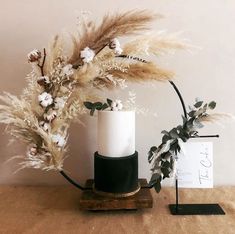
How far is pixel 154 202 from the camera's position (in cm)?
92

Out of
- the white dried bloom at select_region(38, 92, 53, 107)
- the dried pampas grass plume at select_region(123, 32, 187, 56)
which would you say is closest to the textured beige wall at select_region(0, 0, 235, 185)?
the dried pampas grass plume at select_region(123, 32, 187, 56)

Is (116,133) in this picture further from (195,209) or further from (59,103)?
(195,209)

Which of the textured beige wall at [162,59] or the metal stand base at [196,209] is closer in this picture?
the metal stand base at [196,209]

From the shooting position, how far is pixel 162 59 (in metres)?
1.02

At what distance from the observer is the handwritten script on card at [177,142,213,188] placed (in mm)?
880

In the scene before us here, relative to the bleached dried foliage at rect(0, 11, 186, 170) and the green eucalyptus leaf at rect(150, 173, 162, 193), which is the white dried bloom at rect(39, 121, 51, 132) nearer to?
the bleached dried foliage at rect(0, 11, 186, 170)

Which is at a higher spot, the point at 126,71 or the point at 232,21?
the point at 232,21

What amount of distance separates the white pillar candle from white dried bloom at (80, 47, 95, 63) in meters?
0.16

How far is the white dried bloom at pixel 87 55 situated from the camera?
2.65 ft

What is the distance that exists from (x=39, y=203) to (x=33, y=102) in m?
0.32

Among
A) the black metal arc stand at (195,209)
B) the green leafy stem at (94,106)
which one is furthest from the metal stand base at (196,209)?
the green leafy stem at (94,106)

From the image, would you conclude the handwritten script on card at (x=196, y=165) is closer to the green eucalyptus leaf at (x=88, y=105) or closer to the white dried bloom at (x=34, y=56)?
the green eucalyptus leaf at (x=88, y=105)

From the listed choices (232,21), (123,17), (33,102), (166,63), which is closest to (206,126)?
(166,63)

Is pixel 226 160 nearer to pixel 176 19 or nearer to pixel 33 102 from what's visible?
pixel 176 19
